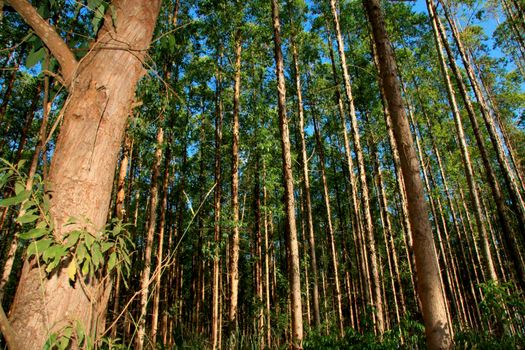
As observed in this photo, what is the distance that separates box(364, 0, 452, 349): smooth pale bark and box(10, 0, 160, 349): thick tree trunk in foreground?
10.3 ft

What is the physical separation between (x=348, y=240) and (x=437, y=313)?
26171 mm

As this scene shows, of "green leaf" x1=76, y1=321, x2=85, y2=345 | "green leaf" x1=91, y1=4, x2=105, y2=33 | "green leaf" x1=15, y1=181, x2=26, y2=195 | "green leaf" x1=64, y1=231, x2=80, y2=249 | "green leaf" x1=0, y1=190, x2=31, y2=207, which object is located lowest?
"green leaf" x1=76, y1=321, x2=85, y2=345

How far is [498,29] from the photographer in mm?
16328

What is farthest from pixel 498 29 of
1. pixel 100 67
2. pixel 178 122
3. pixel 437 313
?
pixel 100 67

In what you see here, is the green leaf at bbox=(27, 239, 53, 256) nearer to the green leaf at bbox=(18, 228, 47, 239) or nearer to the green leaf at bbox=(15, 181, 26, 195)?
the green leaf at bbox=(18, 228, 47, 239)

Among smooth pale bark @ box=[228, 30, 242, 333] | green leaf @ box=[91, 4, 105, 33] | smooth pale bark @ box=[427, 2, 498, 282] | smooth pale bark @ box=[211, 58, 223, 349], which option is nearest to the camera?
green leaf @ box=[91, 4, 105, 33]

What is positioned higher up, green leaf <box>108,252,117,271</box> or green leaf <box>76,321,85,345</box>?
green leaf <box>108,252,117,271</box>

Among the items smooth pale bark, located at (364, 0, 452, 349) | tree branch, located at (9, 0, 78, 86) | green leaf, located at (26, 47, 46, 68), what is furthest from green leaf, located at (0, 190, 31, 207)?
smooth pale bark, located at (364, 0, 452, 349)

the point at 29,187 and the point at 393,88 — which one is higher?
the point at 393,88

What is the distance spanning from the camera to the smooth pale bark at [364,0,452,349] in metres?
3.05

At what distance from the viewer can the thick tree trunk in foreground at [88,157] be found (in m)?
0.94

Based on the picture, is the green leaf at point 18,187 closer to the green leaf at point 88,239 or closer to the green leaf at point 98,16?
the green leaf at point 88,239

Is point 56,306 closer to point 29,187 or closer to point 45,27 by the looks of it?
point 29,187

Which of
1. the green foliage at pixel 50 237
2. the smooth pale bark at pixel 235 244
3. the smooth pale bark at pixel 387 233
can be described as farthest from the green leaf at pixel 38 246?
the smooth pale bark at pixel 387 233
